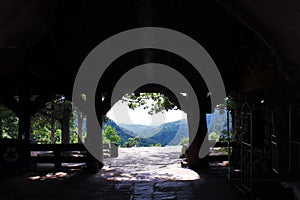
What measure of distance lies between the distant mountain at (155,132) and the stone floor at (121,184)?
33.2 feet

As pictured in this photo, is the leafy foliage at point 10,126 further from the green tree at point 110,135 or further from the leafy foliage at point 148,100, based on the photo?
the leafy foliage at point 148,100

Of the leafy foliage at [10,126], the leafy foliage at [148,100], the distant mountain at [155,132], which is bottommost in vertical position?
the distant mountain at [155,132]

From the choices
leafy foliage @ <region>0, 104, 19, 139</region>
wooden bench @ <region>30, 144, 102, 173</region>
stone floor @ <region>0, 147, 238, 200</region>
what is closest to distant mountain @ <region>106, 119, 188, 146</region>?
leafy foliage @ <region>0, 104, 19, 139</region>

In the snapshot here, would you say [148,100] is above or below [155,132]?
above

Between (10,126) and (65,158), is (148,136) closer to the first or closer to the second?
(10,126)

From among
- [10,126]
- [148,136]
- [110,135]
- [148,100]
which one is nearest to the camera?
[10,126]

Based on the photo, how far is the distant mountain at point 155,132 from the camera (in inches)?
727

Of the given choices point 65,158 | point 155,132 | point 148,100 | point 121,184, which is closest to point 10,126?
point 148,100

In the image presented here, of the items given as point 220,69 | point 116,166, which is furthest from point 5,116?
point 220,69

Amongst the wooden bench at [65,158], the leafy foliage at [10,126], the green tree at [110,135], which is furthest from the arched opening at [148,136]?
the leafy foliage at [10,126]

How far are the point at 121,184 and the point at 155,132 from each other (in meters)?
11.5

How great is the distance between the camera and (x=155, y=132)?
17641 millimetres

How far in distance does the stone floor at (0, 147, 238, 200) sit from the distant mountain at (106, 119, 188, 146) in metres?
10.1

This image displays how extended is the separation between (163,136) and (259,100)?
636 inches
